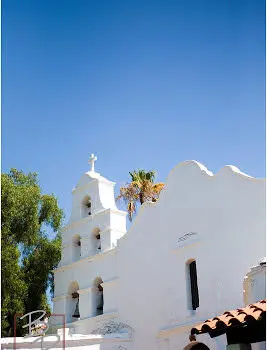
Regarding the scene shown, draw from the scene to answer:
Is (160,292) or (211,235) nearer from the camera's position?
(211,235)

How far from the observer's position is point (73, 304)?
20.8 metres

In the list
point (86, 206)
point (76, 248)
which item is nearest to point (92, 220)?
point (86, 206)

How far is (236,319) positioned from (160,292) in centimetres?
1025

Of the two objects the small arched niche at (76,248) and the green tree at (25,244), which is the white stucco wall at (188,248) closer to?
the small arched niche at (76,248)

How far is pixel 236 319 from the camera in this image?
745 cm

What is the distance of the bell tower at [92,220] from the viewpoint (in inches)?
802

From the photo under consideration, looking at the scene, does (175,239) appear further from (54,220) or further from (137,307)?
(54,220)

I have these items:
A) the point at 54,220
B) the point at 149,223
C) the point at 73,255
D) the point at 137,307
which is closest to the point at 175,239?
the point at 149,223

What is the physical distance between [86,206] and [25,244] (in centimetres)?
351

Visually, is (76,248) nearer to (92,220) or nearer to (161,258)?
(92,220)

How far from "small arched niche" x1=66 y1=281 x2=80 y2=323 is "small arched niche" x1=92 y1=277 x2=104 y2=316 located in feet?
3.37

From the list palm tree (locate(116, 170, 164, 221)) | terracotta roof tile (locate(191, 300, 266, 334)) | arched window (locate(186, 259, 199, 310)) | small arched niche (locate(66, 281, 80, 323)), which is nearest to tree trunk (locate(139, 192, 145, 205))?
palm tree (locate(116, 170, 164, 221))

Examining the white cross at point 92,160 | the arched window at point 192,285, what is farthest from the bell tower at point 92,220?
the arched window at point 192,285

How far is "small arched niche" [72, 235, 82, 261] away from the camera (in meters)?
21.4
